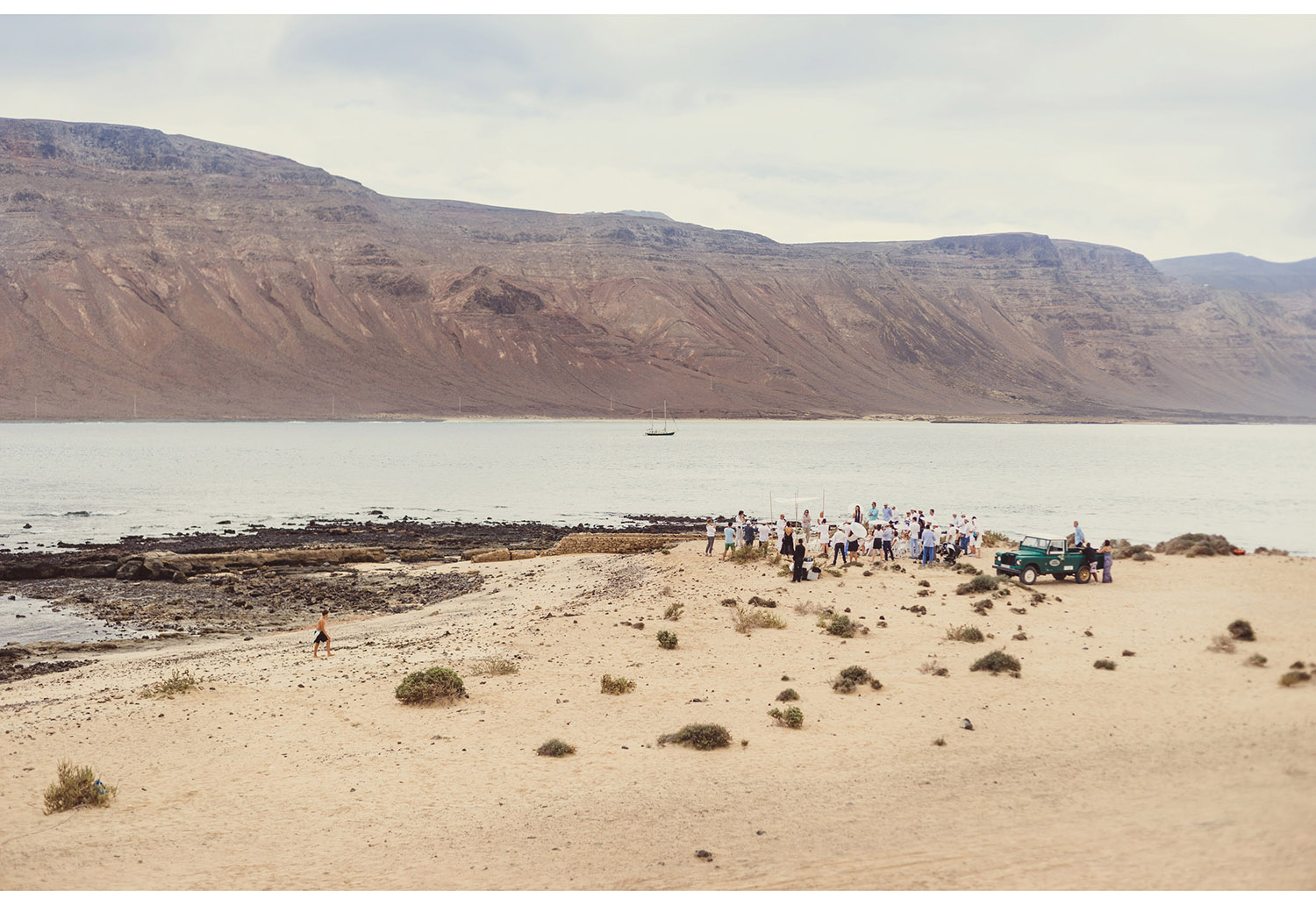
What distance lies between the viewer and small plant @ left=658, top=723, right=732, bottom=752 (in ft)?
43.5

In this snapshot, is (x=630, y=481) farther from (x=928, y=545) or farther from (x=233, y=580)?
(x=928, y=545)

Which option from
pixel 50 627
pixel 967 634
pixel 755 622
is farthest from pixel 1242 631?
pixel 50 627

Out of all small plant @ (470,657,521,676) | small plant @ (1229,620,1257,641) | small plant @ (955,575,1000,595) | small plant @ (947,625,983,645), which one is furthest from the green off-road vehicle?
small plant @ (470,657,521,676)

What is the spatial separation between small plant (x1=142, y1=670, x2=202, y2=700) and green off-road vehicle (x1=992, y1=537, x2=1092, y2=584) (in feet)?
61.5

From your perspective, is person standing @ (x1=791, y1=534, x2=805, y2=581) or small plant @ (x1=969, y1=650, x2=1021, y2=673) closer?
small plant @ (x1=969, y1=650, x2=1021, y2=673)

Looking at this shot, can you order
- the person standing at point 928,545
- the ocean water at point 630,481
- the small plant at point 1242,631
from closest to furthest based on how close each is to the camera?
the small plant at point 1242,631 < the person standing at point 928,545 < the ocean water at point 630,481

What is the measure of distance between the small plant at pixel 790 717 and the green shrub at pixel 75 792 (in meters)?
8.61

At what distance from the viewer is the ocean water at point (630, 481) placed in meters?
52.6

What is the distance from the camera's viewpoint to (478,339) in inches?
7475

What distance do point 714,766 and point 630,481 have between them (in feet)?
220

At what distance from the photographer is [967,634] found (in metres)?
18.5

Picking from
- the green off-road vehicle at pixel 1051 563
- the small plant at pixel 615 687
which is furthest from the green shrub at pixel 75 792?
the green off-road vehicle at pixel 1051 563

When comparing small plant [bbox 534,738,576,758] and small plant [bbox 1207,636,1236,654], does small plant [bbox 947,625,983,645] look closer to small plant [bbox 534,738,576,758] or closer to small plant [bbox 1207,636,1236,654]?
small plant [bbox 1207,636,1236,654]

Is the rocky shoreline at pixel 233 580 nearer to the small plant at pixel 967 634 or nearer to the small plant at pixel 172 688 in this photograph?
the small plant at pixel 172 688
